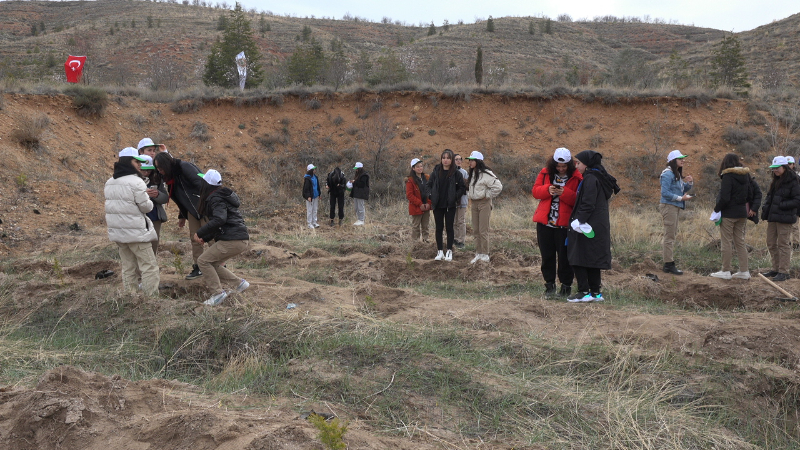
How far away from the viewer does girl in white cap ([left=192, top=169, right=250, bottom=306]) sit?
5.95 metres

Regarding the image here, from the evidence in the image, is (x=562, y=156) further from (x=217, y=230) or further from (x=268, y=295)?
(x=217, y=230)

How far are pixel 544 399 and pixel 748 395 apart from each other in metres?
1.58

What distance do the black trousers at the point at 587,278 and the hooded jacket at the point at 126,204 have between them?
4.89 meters

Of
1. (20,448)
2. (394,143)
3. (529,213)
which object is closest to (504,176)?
(394,143)

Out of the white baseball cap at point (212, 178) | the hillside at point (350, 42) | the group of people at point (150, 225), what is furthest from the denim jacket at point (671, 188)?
the hillside at point (350, 42)

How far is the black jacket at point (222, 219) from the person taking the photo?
5918 mm

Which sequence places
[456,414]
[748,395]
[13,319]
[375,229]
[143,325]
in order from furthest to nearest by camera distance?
[375,229] → [13,319] → [143,325] → [748,395] → [456,414]

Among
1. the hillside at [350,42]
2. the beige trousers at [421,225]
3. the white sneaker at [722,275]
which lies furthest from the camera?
the hillside at [350,42]

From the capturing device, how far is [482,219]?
8.67m

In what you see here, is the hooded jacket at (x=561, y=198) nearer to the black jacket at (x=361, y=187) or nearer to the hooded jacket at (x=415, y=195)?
the hooded jacket at (x=415, y=195)

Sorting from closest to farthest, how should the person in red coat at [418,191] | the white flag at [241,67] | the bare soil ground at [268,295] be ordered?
1. the bare soil ground at [268,295]
2. the person in red coat at [418,191]
3. the white flag at [241,67]

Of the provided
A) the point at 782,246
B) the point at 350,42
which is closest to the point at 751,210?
the point at 782,246

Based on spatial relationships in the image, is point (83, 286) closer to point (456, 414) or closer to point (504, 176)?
point (456, 414)

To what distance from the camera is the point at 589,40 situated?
151 ft
